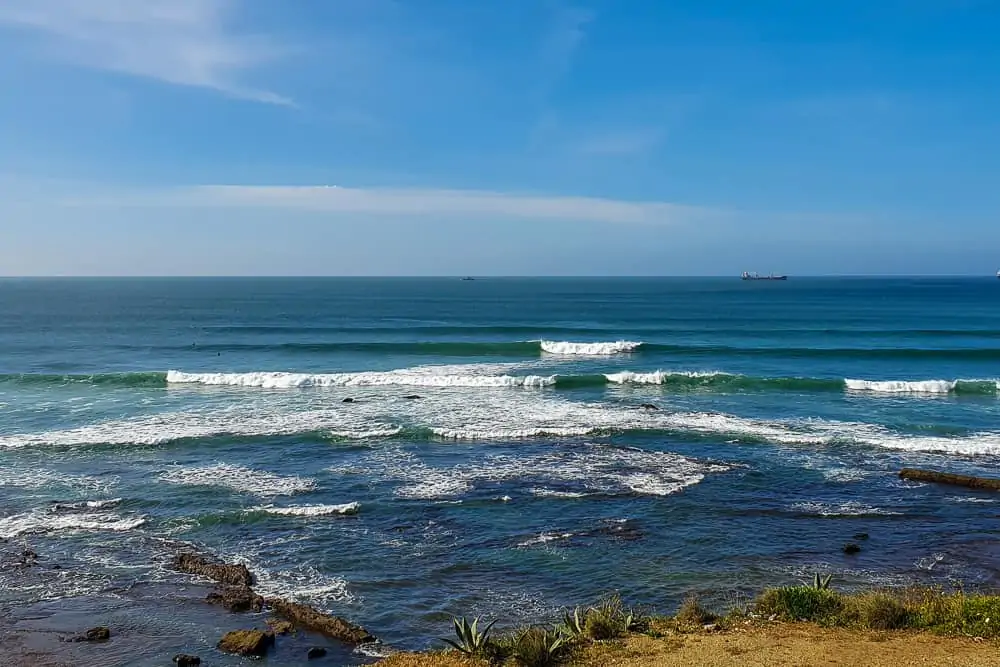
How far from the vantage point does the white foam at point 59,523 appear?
1586 centimetres

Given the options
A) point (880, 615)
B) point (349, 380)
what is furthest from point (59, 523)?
point (349, 380)

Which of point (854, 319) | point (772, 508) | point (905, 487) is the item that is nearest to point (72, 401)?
point (772, 508)

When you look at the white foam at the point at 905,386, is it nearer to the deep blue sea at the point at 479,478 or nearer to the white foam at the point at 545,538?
the deep blue sea at the point at 479,478

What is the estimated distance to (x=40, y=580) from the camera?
13.4 m

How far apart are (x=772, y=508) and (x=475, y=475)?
7594 mm

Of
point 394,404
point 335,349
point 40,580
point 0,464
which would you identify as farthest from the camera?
point 335,349

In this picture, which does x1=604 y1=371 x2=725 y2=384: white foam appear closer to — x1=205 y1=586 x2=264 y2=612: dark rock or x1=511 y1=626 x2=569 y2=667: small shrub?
x1=205 y1=586 x2=264 y2=612: dark rock

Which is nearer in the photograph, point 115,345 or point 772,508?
point 772,508

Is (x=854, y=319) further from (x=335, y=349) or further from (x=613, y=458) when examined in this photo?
(x=613, y=458)

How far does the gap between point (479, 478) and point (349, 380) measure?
17612 millimetres

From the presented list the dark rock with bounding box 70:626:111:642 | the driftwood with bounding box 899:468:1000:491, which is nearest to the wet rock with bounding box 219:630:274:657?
the dark rock with bounding box 70:626:111:642

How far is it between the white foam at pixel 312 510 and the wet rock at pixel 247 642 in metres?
5.76

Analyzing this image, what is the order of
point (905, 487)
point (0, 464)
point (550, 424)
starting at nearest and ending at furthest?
point (905, 487) < point (0, 464) < point (550, 424)

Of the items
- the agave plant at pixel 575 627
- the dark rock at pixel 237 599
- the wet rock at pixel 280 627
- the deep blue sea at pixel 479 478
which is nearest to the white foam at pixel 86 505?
the deep blue sea at pixel 479 478
